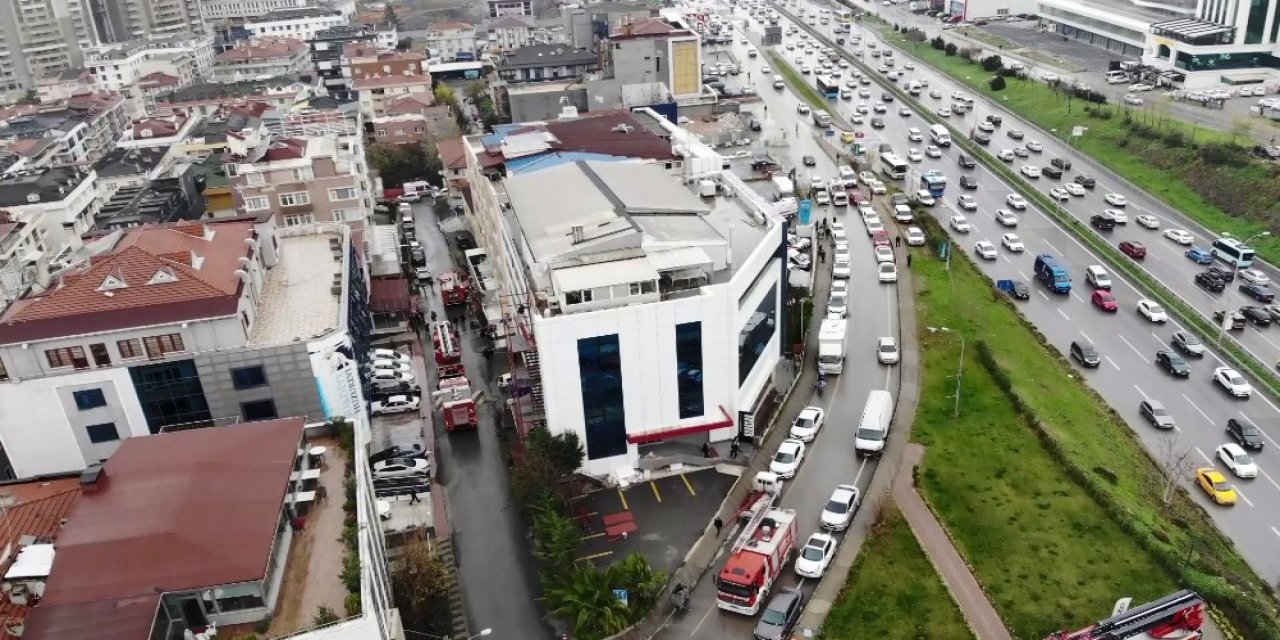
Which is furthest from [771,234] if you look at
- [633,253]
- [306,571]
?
[306,571]

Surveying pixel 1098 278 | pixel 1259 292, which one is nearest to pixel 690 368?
pixel 1098 278

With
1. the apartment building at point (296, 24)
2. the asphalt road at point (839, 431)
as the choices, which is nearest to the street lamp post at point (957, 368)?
the asphalt road at point (839, 431)

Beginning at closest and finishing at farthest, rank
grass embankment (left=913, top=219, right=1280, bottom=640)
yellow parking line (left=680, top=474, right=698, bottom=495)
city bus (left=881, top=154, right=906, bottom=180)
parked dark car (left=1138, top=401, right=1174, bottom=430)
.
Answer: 1. grass embankment (left=913, top=219, right=1280, bottom=640)
2. yellow parking line (left=680, top=474, right=698, bottom=495)
3. parked dark car (left=1138, top=401, right=1174, bottom=430)
4. city bus (left=881, top=154, right=906, bottom=180)

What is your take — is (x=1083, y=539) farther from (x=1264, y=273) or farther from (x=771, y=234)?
(x=1264, y=273)

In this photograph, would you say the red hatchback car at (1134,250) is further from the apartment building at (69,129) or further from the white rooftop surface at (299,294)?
the apartment building at (69,129)

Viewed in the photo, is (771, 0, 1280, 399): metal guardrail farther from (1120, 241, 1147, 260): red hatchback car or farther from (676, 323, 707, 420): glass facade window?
(676, 323, 707, 420): glass facade window

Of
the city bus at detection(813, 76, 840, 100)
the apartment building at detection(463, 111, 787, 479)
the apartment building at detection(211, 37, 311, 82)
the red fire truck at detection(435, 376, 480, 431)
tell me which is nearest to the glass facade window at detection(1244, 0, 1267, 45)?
the city bus at detection(813, 76, 840, 100)
